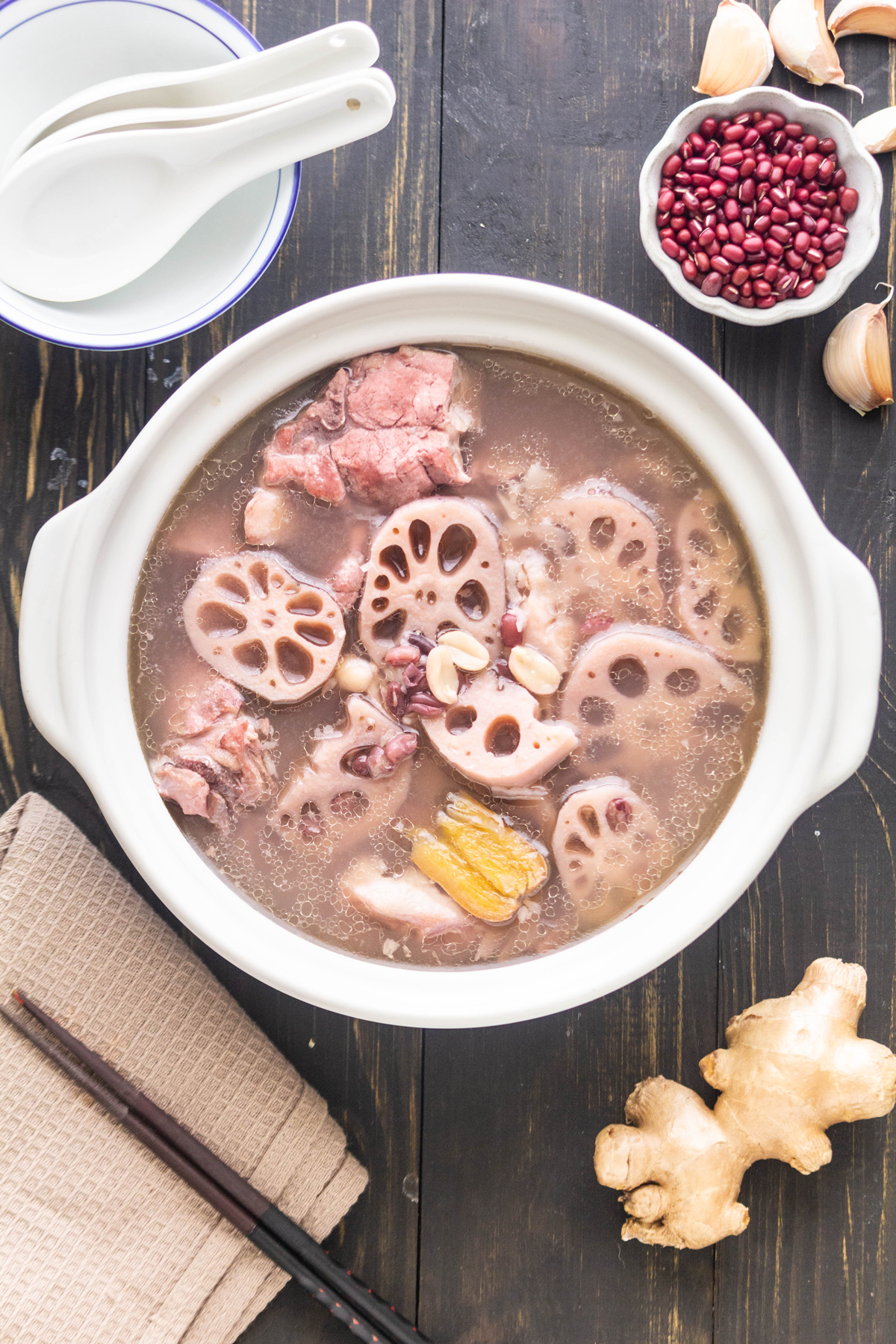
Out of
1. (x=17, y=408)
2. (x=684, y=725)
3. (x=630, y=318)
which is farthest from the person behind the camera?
(x=17, y=408)

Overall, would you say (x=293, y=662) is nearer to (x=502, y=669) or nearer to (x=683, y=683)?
(x=502, y=669)

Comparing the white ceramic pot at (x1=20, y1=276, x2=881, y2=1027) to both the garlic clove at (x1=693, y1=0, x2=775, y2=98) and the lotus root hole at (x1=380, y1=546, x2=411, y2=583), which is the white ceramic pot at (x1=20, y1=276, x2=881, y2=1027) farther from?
the garlic clove at (x1=693, y1=0, x2=775, y2=98)

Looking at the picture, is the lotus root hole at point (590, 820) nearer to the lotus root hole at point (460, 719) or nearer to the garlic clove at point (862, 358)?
the lotus root hole at point (460, 719)

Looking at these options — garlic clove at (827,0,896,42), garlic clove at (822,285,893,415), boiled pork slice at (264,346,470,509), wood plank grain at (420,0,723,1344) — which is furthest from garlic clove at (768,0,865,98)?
boiled pork slice at (264,346,470,509)

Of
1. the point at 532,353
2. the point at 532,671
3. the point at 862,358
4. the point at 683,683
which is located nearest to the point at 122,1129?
the point at 532,671

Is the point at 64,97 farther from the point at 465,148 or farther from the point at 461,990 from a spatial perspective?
the point at 461,990

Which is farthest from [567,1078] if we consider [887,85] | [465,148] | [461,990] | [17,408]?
[887,85]
